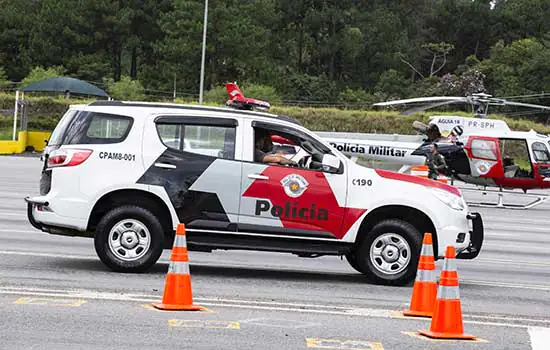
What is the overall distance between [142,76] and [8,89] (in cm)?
1253

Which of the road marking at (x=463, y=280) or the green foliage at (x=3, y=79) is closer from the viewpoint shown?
the road marking at (x=463, y=280)

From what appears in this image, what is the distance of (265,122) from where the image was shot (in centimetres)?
1219

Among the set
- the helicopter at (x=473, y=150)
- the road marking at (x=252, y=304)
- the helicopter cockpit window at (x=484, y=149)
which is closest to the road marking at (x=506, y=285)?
the road marking at (x=252, y=304)

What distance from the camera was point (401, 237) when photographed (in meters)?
12.0

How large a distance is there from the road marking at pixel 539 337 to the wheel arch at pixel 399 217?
9.17ft

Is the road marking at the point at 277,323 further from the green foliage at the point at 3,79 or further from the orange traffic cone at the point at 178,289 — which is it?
the green foliage at the point at 3,79

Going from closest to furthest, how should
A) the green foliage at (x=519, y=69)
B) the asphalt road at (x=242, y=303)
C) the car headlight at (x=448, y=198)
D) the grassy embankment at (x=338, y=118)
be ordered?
Answer: the asphalt road at (x=242, y=303), the car headlight at (x=448, y=198), the grassy embankment at (x=338, y=118), the green foliage at (x=519, y=69)

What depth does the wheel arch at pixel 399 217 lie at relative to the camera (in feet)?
39.7

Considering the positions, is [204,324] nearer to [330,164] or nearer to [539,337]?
[539,337]

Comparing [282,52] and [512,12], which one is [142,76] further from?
[512,12]

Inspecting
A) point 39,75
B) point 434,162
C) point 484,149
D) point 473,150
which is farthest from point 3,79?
point 434,162

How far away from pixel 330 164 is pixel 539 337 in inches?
142

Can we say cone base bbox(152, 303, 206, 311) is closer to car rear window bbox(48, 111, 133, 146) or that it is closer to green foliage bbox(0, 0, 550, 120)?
car rear window bbox(48, 111, 133, 146)

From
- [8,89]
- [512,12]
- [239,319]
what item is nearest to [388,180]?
[239,319]
